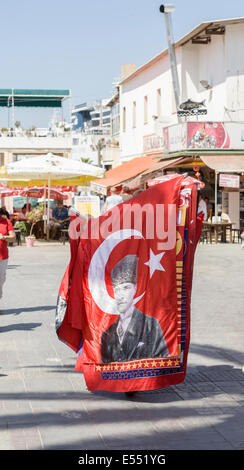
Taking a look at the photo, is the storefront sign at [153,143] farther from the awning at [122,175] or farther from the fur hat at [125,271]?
the fur hat at [125,271]

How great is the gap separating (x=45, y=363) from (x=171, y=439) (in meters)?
2.41

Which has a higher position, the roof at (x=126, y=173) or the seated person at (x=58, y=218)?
the roof at (x=126, y=173)

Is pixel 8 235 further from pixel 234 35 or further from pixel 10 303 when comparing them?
pixel 234 35

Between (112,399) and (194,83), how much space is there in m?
24.5

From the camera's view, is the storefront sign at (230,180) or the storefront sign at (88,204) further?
the storefront sign at (230,180)

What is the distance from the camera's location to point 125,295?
5688 millimetres

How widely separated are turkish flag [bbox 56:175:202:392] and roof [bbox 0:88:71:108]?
148 ft

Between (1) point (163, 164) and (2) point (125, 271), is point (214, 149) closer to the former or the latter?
(1) point (163, 164)

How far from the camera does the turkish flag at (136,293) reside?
565cm

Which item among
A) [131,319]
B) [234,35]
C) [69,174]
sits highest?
[234,35]

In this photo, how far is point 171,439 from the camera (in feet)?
15.6

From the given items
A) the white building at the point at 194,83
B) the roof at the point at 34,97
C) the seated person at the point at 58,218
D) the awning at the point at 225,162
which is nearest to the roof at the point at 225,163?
the awning at the point at 225,162

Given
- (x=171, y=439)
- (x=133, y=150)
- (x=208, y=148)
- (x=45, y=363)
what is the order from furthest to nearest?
1. (x=133, y=150)
2. (x=208, y=148)
3. (x=45, y=363)
4. (x=171, y=439)

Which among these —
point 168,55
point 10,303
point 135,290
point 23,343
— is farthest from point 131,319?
point 168,55
